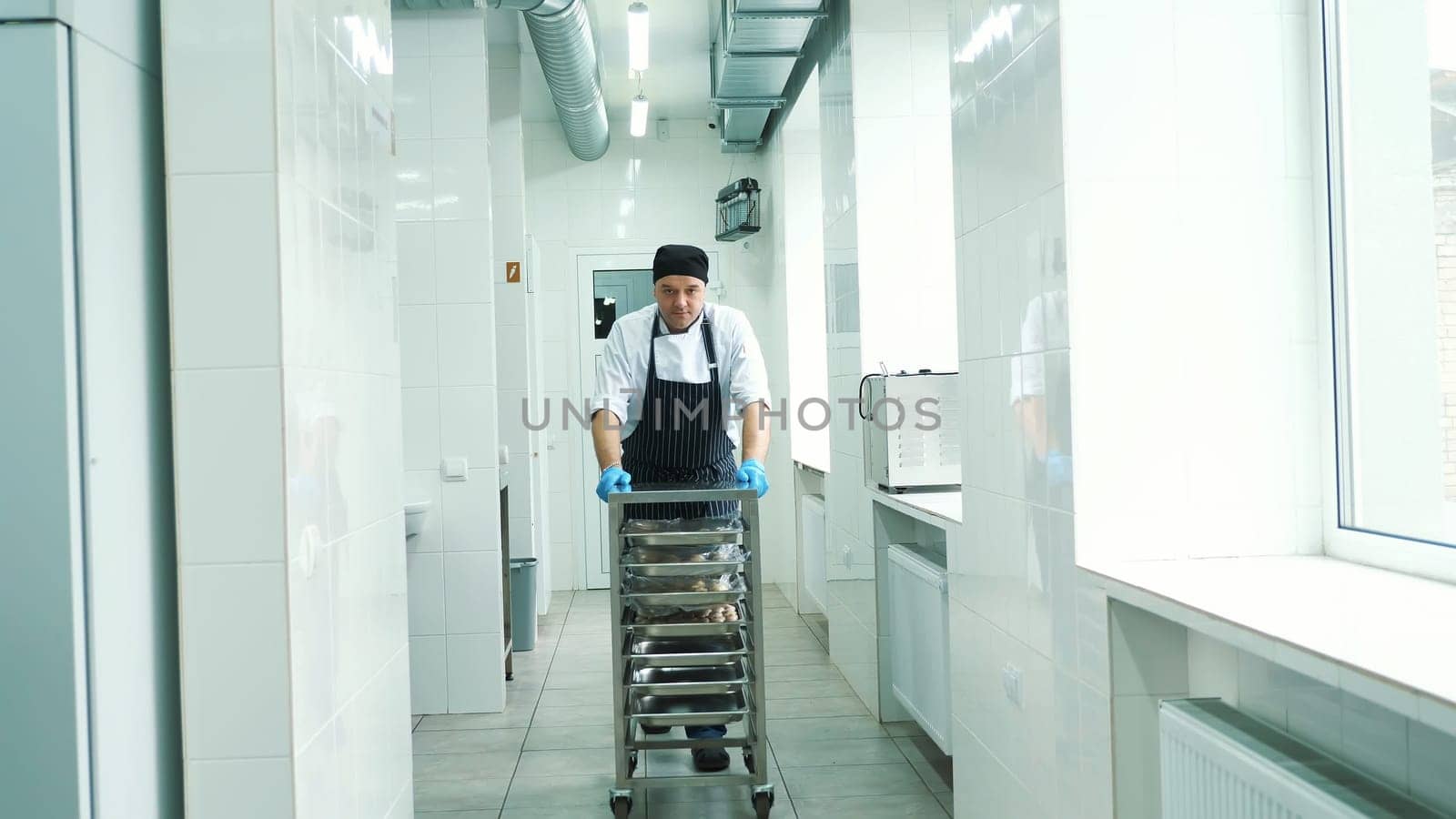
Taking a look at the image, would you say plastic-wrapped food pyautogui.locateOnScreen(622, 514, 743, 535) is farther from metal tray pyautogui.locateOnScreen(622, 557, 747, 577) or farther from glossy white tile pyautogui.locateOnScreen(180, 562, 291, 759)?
glossy white tile pyautogui.locateOnScreen(180, 562, 291, 759)

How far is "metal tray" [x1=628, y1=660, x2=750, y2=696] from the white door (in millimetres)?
3659

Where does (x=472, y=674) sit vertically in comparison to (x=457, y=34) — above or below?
below

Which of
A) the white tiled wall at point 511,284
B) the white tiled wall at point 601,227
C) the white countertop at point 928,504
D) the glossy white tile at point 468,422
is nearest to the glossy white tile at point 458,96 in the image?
the white tiled wall at point 511,284

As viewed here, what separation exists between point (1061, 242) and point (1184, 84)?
37cm

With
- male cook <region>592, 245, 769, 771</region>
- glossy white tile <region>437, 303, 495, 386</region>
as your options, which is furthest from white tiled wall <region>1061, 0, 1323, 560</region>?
glossy white tile <region>437, 303, 495, 386</region>

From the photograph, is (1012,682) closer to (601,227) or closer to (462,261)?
(462,261)

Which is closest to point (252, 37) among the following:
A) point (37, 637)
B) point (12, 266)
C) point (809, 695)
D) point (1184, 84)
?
point (12, 266)

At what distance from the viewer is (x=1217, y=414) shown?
190 cm

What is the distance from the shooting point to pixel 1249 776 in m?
1.40

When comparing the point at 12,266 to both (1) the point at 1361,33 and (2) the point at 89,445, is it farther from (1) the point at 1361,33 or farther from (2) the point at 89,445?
(1) the point at 1361,33

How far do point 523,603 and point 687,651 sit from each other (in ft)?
7.25

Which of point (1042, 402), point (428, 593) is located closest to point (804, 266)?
point (428, 593)

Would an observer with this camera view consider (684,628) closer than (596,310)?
Yes

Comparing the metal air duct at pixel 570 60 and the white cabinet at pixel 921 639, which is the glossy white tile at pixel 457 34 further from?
Answer: the white cabinet at pixel 921 639
